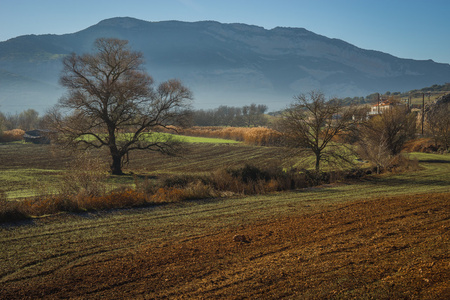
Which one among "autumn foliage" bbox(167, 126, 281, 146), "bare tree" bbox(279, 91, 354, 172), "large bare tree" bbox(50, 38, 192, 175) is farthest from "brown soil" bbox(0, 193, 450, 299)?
"autumn foliage" bbox(167, 126, 281, 146)

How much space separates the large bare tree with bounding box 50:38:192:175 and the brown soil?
25.7 meters

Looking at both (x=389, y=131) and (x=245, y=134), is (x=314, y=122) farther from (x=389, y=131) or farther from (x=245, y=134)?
(x=245, y=134)

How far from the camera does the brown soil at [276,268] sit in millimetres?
5969

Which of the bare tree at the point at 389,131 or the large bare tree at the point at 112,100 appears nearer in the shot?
the large bare tree at the point at 112,100

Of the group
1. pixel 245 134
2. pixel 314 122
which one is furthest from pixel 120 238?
pixel 245 134

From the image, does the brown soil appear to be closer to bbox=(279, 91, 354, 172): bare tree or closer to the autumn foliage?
bbox=(279, 91, 354, 172): bare tree

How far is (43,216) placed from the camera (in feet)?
40.2

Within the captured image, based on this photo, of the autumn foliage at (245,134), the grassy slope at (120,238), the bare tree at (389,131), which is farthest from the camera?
the autumn foliage at (245,134)

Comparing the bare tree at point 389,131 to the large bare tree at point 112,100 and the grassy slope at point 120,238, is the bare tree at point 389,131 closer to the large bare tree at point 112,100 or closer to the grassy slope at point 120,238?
the large bare tree at point 112,100

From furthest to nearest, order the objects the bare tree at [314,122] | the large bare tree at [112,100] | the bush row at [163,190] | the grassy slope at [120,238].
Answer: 1. the large bare tree at [112,100]
2. the bare tree at [314,122]
3. the bush row at [163,190]
4. the grassy slope at [120,238]

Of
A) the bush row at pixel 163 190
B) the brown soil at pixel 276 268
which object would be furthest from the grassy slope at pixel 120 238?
the bush row at pixel 163 190

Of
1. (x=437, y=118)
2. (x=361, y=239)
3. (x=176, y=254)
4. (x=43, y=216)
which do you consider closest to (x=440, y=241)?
(x=361, y=239)

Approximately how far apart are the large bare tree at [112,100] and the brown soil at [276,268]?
25698 mm

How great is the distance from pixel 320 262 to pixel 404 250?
187 cm
